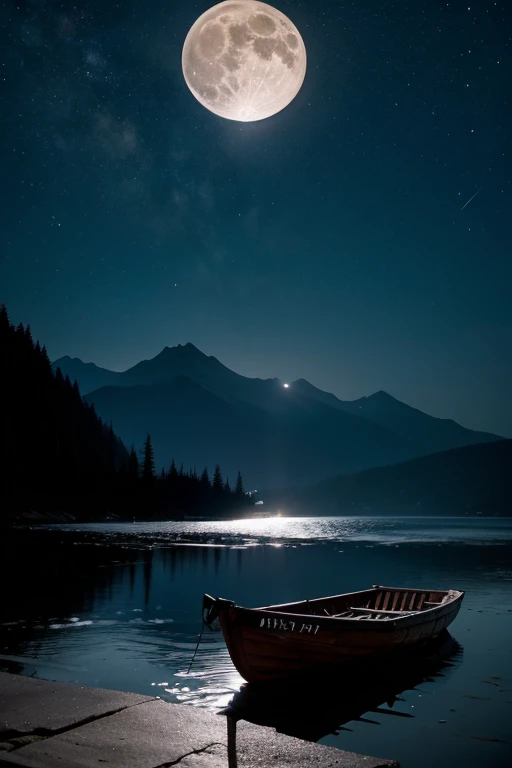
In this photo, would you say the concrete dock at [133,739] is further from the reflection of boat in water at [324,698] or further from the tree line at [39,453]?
the tree line at [39,453]

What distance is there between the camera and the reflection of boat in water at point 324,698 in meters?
14.1

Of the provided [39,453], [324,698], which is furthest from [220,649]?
[39,453]

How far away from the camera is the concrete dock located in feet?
26.3

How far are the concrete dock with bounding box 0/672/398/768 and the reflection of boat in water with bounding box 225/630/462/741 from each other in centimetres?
439

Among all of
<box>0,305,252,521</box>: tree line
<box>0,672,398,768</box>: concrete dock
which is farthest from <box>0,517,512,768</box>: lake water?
<box>0,305,252,521</box>: tree line

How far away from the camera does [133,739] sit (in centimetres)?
874

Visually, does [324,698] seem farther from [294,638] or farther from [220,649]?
[220,649]

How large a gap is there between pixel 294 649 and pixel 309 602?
4524 millimetres

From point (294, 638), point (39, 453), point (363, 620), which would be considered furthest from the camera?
point (39, 453)

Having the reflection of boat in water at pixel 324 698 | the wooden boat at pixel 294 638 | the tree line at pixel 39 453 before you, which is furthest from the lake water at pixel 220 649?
the tree line at pixel 39 453

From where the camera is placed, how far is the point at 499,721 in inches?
600

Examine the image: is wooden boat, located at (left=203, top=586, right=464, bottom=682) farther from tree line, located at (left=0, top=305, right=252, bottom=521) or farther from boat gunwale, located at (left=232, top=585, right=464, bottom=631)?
tree line, located at (left=0, top=305, right=252, bottom=521)

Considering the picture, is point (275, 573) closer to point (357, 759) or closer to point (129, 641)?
point (129, 641)

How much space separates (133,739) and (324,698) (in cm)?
860
